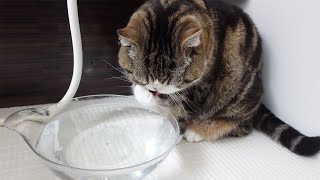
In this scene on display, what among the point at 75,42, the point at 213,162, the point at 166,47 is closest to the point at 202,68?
the point at 166,47

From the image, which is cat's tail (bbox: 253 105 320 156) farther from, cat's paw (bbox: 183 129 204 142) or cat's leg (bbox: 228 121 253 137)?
cat's paw (bbox: 183 129 204 142)

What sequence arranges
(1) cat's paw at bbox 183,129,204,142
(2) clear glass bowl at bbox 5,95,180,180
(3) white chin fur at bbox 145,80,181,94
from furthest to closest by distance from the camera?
(1) cat's paw at bbox 183,129,204,142 < (3) white chin fur at bbox 145,80,181,94 < (2) clear glass bowl at bbox 5,95,180,180

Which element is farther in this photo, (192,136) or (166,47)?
(192,136)

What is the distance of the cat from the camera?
81cm

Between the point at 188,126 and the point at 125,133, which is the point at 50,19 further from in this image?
the point at 188,126

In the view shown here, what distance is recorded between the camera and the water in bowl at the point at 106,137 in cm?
79

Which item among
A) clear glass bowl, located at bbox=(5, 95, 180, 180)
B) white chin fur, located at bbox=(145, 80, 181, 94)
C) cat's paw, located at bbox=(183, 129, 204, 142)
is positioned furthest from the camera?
cat's paw, located at bbox=(183, 129, 204, 142)

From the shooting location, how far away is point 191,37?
A: 75cm

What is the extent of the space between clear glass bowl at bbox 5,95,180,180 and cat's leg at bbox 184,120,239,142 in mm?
119

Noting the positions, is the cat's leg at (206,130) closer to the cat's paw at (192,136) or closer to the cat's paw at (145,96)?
the cat's paw at (192,136)

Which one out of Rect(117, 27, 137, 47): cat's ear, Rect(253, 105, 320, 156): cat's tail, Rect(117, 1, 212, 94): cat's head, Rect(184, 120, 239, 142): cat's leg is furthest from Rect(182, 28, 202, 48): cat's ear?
Rect(253, 105, 320, 156): cat's tail

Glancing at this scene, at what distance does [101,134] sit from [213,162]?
0.30m

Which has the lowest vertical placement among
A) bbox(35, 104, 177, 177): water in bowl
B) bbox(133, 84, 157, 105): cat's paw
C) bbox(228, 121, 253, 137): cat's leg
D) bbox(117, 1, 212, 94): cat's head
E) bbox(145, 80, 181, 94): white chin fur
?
bbox(228, 121, 253, 137): cat's leg

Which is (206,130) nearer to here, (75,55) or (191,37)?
(191,37)
